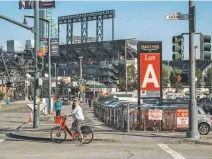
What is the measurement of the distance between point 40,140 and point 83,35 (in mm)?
165005

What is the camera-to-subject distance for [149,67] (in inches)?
826

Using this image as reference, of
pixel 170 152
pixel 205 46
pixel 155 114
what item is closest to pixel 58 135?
pixel 170 152

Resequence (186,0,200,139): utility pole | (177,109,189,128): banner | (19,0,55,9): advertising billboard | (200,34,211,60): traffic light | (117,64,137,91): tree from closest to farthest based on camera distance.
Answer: (186,0,200,139): utility pole < (200,34,211,60): traffic light < (177,109,189,128): banner < (19,0,55,9): advertising billboard < (117,64,137,91): tree

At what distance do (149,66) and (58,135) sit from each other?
672cm

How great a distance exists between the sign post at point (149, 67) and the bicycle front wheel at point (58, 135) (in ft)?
18.8

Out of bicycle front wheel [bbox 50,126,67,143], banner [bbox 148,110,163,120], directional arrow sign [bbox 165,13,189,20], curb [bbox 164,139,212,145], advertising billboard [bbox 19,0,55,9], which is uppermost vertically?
advertising billboard [bbox 19,0,55,9]

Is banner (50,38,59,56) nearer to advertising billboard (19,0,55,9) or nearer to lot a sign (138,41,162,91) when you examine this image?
advertising billboard (19,0,55,9)

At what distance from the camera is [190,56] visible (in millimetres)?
17016

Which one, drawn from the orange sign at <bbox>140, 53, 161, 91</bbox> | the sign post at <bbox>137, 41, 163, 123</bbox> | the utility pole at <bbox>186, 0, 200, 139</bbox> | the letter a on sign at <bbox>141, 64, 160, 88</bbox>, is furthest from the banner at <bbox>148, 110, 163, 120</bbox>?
the utility pole at <bbox>186, 0, 200, 139</bbox>

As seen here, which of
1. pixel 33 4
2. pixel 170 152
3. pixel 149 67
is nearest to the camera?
pixel 170 152

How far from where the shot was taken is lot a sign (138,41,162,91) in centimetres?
2092

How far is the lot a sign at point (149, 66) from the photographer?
20922mm

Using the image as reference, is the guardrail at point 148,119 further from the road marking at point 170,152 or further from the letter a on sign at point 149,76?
the road marking at point 170,152

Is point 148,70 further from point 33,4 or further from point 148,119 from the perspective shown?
point 33,4
